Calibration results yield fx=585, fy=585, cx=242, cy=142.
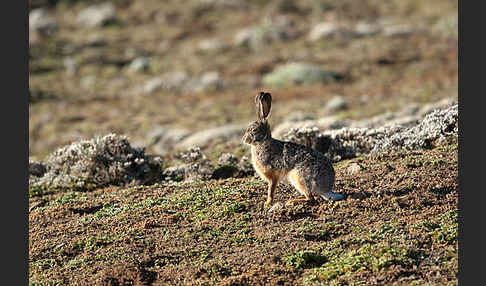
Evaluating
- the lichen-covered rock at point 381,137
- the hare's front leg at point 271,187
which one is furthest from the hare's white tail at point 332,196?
the lichen-covered rock at point 381,137

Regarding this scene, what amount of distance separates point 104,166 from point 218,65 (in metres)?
32.0

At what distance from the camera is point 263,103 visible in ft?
29.6

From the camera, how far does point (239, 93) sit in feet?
121

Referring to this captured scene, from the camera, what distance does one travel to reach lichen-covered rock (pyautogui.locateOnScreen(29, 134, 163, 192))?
13727 mm

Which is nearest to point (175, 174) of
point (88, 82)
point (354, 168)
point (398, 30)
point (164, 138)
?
point (354, 168)

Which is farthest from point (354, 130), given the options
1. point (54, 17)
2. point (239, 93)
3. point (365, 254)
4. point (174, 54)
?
point (54, 17)

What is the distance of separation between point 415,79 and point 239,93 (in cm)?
1094

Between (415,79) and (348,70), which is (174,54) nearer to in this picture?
(348,70)

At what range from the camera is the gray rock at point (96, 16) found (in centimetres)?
6238

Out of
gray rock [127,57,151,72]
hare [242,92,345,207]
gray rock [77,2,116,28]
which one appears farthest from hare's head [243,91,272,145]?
gray rock [77,2,116,28]

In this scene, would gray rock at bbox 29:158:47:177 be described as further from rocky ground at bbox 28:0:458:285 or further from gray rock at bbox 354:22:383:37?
gray rock at bbox 354:22:383:37

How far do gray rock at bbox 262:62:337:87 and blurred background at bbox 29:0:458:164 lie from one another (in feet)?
0.25

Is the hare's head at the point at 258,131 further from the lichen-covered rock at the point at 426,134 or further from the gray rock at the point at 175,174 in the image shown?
the gray rock at the point at 175,174

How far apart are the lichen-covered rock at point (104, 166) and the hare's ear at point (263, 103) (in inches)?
202
